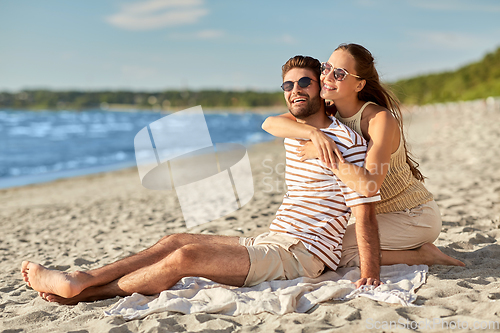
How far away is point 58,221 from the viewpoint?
20.1 feet

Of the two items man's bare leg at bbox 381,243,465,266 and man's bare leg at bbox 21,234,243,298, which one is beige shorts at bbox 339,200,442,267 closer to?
man's bare leg at bbox 381,243,465,266

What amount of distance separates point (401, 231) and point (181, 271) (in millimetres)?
1615

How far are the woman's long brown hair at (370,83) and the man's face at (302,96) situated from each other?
0.95 ft

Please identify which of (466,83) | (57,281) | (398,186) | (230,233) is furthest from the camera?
(466,83)

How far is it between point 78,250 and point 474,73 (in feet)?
187

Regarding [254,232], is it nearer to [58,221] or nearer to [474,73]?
[58,221]

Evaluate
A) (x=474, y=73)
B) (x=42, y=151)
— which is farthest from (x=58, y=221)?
(x=474, y=73)

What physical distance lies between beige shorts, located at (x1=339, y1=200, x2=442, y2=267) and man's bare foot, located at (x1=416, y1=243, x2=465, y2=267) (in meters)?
0.05

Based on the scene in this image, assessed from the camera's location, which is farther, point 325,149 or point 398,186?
point 398,186

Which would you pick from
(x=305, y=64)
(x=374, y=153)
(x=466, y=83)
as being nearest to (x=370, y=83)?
(x=305, y=64)

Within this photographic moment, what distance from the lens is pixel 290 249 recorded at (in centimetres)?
268

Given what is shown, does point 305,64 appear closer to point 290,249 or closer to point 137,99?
point 290,249

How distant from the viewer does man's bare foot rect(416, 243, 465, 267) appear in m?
3.02

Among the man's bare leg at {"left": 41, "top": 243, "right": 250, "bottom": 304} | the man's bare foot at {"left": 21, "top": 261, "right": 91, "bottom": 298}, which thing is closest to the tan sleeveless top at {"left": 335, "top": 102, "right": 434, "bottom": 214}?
the man's bare leg at {"left": 41, "top": 243, "right": 250, "bottom": 304}
